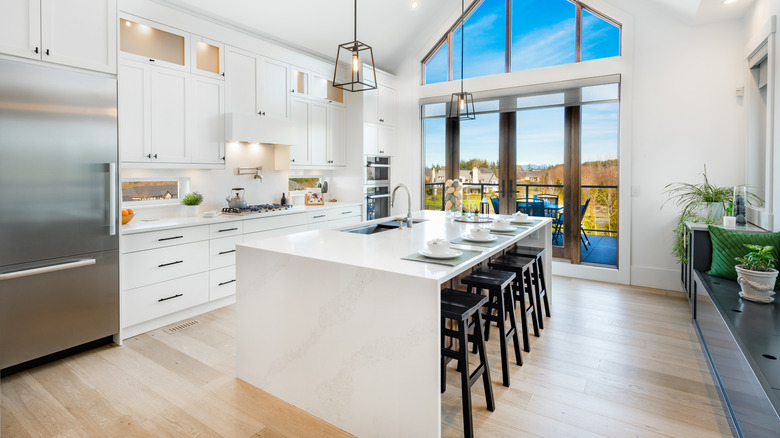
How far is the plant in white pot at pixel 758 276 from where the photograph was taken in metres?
2.48

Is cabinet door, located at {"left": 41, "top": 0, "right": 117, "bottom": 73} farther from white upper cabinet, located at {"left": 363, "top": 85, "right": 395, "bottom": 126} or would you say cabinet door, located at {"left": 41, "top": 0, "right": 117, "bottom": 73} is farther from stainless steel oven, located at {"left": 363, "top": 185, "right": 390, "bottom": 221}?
stainless steel oven, located at {"left": 363, "top": 185, "right": 390, "bottom": 221}

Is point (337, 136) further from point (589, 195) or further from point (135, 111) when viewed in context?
point (589, 195)

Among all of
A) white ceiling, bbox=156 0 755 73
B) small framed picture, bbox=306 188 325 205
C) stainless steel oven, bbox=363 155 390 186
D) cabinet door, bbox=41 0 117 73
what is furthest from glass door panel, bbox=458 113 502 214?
cabinet door, bbox=41 0 117 73

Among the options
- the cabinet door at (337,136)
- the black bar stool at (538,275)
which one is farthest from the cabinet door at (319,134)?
the black bar stool at (538,275)

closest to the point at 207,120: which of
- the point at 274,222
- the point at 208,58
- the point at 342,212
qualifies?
the point at 208,58

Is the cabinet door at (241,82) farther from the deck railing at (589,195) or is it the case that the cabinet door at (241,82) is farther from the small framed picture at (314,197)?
the deck railing at (589,195)

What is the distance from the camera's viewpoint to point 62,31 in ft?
8.87

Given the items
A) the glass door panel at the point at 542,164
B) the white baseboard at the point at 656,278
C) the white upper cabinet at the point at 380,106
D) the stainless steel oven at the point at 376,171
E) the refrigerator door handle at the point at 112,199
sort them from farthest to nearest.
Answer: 1. the stainless steel oven at the point at 376,171
2. the white upper cabinet at the point at 380,106
3. the glass door panel at the point at 542,164
4. the white baseboard at the point at 656,278
5. the refrigerator door handle at the point at 112,199

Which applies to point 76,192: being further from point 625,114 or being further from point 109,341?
point 625,114

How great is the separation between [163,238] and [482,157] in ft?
13.6

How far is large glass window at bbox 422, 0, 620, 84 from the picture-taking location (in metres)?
4.91

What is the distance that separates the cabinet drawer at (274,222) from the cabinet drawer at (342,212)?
50cm

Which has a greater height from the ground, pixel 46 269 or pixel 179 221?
pixel 179 221

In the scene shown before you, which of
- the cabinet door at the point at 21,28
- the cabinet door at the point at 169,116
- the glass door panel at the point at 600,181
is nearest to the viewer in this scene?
the cabinet door at the point at 21,28
